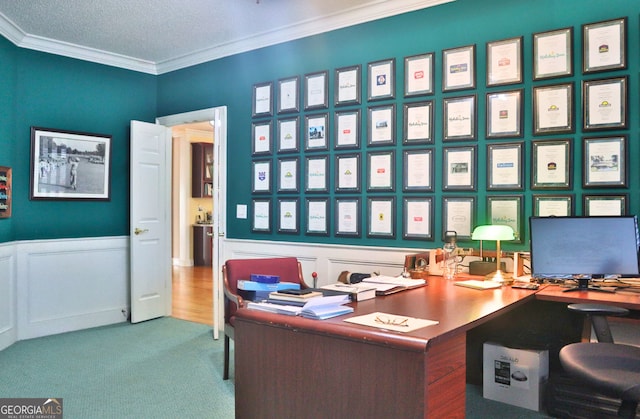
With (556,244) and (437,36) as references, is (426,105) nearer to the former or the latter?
(437,36)

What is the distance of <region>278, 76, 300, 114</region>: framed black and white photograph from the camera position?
4.35m

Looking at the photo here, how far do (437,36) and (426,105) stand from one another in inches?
20.0

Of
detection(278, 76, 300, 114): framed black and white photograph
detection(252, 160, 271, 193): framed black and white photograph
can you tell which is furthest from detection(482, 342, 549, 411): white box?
detection(278, 76, 300, 114): framed black and white photograph

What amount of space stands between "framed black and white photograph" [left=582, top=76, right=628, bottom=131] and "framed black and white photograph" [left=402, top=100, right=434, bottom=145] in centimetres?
101

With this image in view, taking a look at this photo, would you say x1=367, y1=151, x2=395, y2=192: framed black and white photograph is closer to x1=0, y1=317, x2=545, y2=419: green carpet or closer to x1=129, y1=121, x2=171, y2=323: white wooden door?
x1=0, y1=317, x2=545, y2=419: green carpet

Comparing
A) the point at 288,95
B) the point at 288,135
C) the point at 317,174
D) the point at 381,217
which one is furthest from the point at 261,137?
the point at 381,217

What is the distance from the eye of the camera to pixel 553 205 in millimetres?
3133

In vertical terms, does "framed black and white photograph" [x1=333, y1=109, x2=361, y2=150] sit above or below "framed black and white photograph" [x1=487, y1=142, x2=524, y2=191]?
above

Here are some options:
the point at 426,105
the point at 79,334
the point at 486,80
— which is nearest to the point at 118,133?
the point at 79,334

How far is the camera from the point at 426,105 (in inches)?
143

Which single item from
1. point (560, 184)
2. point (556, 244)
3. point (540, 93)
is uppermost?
point (540, 93)

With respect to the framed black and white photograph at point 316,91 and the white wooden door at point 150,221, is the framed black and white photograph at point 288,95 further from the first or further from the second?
the white wooden door at point 150,221

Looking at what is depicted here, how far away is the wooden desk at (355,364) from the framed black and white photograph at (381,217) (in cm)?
163

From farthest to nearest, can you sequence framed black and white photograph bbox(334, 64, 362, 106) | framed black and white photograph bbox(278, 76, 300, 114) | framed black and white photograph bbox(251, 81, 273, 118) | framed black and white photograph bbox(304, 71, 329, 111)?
framed black and white photograph bbox(251, 81, 273, 118)
framed black and white photograph bbox(278, 76, 300, 114)
framed black and white photograph bbox(304, 71, 329, 111)
framed black and white photograph bbox(334, 64, 362, 106)
